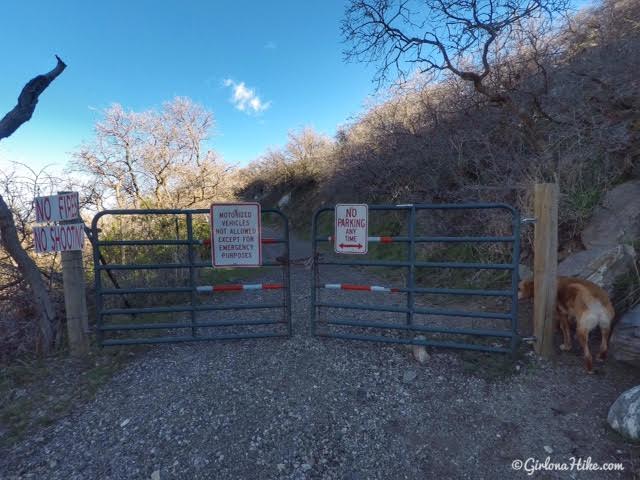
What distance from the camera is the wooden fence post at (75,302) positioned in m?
3.67

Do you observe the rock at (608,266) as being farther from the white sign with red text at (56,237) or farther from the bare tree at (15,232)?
the bare tree at (15,232)

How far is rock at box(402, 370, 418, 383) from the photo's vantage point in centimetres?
316

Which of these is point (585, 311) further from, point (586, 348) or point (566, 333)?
point (566, 333)

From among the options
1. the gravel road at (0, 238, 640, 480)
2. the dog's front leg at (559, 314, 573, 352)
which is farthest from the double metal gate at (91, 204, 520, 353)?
the dog's front leg at (559, 314, 573, 352)

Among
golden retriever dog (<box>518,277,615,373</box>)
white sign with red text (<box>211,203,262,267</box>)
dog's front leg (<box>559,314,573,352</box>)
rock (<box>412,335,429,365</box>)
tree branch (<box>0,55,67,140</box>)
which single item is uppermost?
tree branch (<box>0,55,67,140</box>)

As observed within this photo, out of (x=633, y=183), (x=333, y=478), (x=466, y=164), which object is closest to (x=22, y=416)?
(x=333, y=478)

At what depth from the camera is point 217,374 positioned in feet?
10.7

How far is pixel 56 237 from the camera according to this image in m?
3.53

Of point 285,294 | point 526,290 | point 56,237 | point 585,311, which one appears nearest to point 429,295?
point 526,290

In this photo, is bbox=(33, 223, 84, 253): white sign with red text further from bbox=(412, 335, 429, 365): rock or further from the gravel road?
bbox=(412, 335, 429, 365): rock

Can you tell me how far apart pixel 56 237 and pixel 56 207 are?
13.2 inches

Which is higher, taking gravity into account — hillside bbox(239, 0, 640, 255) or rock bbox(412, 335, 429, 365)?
hillside bbox(239, 0, 640, 255)

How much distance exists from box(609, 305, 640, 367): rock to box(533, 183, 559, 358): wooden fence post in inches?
19.6

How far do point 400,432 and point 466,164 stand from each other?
6.64 m
